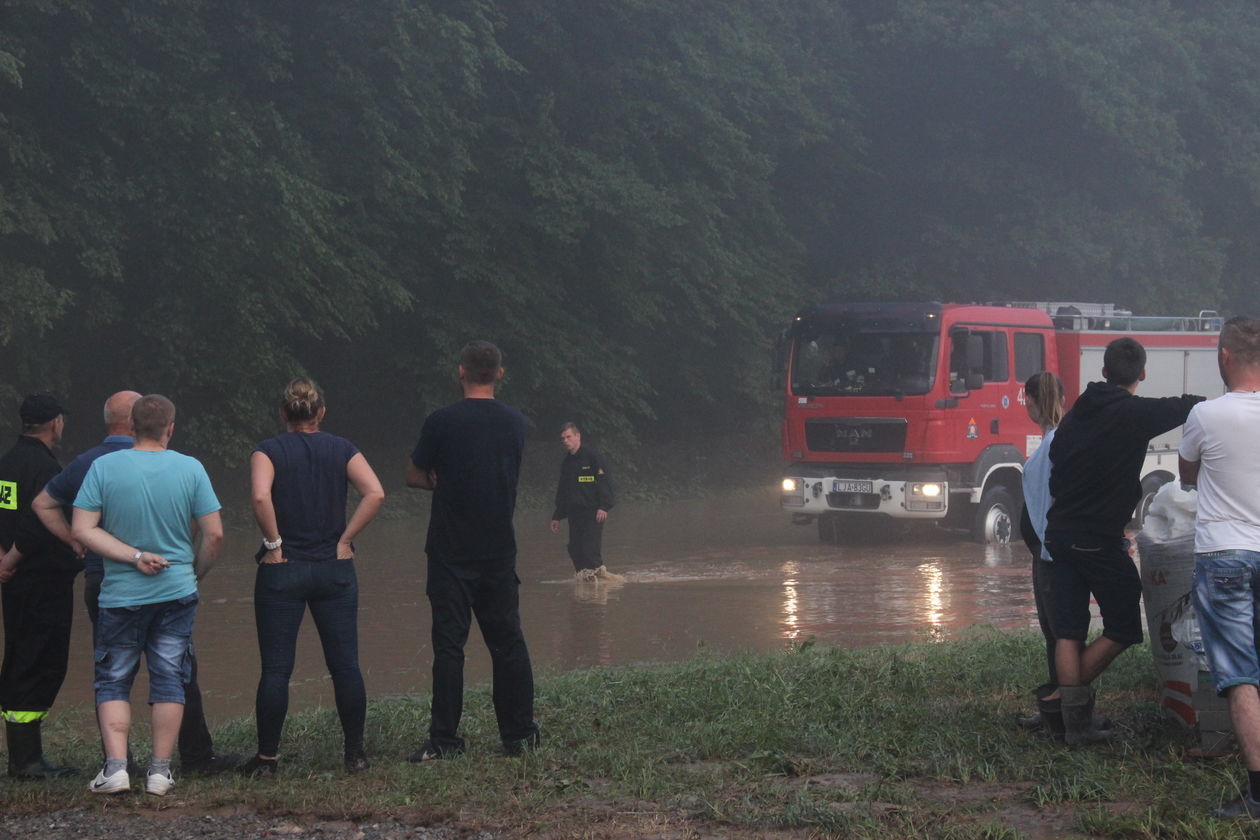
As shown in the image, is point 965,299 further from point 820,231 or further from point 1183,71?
point 1183,71

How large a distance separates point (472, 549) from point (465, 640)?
0.41 m

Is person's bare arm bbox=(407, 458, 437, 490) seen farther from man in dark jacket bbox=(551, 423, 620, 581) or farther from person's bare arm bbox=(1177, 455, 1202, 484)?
man in dark jacket bbox=(551, 423, 620, 581)

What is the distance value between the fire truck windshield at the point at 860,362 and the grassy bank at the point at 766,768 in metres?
9.83

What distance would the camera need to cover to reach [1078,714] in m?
6.29

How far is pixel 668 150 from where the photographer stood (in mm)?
27141

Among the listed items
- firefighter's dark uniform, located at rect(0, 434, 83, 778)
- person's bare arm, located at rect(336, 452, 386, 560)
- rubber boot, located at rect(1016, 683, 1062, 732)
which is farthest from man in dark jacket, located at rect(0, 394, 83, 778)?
rubber boot, located at rect(1016, 683, 1062, 732)

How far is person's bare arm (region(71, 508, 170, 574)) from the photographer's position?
19.3 feet

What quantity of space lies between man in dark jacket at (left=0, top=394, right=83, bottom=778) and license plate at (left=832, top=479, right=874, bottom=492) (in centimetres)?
1268

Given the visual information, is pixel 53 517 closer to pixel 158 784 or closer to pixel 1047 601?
pixel 158 784

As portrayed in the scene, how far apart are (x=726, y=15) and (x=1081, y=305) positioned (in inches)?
455

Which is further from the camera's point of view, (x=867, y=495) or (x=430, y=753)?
(x=867, y=495)

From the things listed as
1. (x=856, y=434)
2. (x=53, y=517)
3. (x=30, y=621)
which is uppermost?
(x=856, y=434)

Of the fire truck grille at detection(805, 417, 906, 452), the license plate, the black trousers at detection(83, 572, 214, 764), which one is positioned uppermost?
the fire truck grille at detection(805, 417, 906, 452)

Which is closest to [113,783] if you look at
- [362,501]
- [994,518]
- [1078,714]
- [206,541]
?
[206,541]
